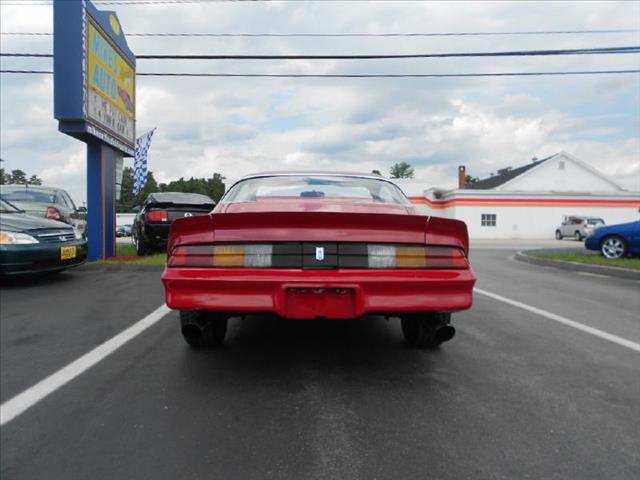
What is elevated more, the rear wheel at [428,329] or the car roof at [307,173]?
the car roof at [307,173]

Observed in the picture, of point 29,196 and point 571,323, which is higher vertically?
point 29,196

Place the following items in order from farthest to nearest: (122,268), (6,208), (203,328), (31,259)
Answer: (122,268) → (6,208) → (31,259) → (203,328)

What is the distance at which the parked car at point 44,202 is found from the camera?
9695 millimetres

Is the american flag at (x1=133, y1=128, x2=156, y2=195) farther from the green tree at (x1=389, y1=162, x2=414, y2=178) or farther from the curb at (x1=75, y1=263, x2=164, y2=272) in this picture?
the green tree at (x1=389, y1=162, x2=414, y2=178)

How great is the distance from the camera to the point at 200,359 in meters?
3.44

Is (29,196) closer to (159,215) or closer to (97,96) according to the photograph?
(97,96)

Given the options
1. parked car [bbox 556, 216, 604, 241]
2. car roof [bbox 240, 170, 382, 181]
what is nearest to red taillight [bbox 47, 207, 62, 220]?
car roof [bbox 240, 170, 382, 181]

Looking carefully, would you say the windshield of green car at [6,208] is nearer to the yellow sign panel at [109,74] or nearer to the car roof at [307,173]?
the yellow sign panel at [109,74]

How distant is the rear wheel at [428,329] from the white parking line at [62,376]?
226cm

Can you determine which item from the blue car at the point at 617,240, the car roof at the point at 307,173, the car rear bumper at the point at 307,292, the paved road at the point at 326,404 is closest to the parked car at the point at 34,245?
the paved road at the point at 326,404

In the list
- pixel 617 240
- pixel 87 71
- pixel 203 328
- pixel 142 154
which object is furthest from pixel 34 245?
pixel 142 154

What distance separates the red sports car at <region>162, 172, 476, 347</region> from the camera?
266 cm

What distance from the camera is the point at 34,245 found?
6535 mm

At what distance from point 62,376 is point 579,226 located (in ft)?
107
